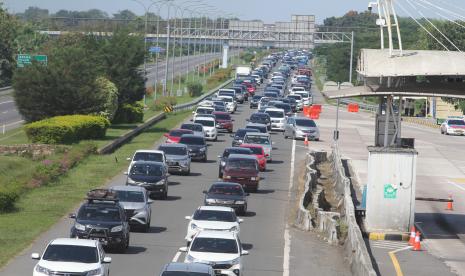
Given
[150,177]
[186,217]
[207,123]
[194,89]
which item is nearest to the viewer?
[186,217]

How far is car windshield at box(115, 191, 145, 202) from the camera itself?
3566 cm

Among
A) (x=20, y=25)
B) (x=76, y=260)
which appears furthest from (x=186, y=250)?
(x=20, y=25)

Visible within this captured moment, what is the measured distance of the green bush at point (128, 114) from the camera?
79625 mm

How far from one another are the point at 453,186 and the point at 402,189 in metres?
19.8

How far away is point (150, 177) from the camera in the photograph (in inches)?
1732

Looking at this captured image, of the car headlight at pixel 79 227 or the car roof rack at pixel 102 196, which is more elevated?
the car roof rack at pixel 102 196

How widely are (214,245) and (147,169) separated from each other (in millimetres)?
16766

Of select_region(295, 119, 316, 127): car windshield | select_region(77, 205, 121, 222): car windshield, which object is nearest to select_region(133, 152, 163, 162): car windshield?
select_region(77, 205, 121, 222): car windshield

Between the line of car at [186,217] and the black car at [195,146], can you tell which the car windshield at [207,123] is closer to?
the line of car at [186,217]

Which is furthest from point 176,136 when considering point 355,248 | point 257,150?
point 355,248

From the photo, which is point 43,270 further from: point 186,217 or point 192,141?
point 192,141

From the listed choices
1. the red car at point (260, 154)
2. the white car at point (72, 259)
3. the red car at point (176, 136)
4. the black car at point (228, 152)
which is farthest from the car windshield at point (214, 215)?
the red car at point (176, 136)

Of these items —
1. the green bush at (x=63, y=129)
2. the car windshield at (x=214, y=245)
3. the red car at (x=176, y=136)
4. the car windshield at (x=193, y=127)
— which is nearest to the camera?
the car windshield at (x=214, y=245)

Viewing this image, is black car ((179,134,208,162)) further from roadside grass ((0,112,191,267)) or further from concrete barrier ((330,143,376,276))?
concrete barrier ((330,143,376,276))
